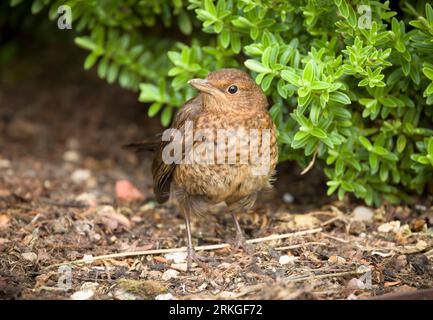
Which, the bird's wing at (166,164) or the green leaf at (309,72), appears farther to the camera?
the bird's wing at (166,164)

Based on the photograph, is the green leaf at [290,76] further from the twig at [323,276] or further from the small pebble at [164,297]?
the small pebble at [164,297]

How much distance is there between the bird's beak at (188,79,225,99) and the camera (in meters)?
4.15

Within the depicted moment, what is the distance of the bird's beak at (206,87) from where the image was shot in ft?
13.6

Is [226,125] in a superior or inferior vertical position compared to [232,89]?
inferior

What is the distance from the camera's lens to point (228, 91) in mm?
4246

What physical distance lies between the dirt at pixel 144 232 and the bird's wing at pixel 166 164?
0.29 m

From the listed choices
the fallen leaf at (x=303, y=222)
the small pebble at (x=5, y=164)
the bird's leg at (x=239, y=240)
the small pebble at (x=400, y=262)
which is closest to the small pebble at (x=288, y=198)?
the fallen leaf at (x=303, y=222)

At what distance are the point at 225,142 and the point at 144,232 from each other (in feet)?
3.08

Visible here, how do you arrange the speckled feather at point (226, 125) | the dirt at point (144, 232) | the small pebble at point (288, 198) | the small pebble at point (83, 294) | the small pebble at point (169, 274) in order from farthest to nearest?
the small pebble at point (288, 198) → the speckled feather at point (226, 125) → the small pebble at point (169, 274) → the dirt at point (144, 232) → the small pebble at point (83, 294)

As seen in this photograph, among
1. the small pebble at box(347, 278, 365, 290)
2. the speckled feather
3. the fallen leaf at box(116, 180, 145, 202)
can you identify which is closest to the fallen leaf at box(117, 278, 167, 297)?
the speckled feather

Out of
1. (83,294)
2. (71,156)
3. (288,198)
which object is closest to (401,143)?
(288,198)

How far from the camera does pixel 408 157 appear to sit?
4.60 m

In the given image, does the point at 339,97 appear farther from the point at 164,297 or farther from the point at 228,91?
the point at 164,297

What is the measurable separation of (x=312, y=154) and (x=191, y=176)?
970mm
